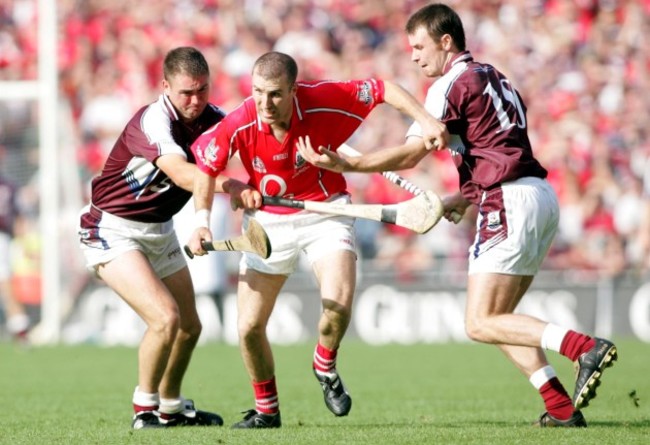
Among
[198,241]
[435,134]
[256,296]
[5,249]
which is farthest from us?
[5,249]

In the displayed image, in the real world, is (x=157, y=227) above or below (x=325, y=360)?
above

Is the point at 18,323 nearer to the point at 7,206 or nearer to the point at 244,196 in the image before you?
the point at 7,206

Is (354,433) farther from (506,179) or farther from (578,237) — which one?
(578,237)

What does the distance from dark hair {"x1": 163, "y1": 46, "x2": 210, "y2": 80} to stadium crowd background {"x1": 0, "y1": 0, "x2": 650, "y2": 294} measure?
366 inches

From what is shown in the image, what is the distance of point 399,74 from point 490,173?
12422 mm

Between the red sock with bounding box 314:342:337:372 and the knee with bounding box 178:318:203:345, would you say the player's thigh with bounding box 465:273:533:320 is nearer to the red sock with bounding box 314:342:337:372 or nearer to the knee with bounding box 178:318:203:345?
the red sock with bounding box 314:342:337:372

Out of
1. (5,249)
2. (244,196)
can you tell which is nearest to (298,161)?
(244,196)

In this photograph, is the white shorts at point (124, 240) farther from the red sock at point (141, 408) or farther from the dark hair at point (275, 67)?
the dark hair at point (275, 67)

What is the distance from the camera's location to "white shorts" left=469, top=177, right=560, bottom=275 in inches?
275

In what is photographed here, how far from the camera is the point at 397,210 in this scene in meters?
7.38

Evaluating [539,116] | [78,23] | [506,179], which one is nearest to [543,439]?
[506,179]

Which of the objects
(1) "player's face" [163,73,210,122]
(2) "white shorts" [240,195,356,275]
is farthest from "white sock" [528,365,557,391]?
(1) "player's face" [163,73,210,122]

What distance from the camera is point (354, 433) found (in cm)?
715

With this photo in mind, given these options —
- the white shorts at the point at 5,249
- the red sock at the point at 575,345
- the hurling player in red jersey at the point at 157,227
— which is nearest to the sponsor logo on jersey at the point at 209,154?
the hurling player in red jersey at the point at 157,227
